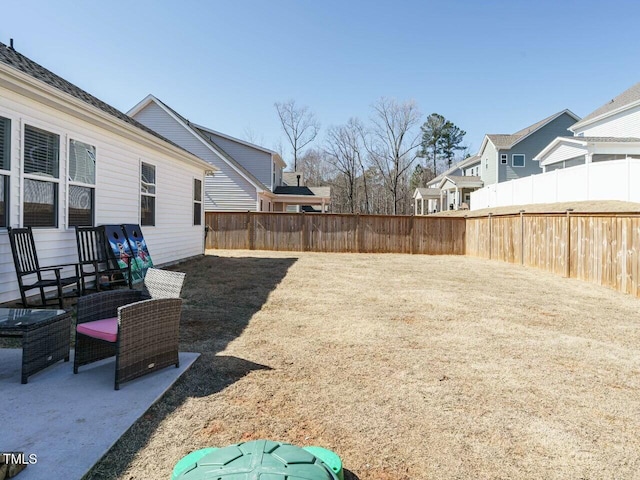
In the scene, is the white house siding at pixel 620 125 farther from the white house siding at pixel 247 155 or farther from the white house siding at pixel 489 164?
the white house siding at pixel 247 155

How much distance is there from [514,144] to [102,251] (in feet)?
96.1

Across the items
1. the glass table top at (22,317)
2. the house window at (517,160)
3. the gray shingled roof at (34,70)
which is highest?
the house window at (517,160)

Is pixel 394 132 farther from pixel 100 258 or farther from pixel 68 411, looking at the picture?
pixel 68 411

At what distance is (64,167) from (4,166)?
3.69 ft

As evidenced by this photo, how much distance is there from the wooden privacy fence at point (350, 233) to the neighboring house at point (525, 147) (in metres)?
15.7

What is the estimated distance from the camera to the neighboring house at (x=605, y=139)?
59.8ft

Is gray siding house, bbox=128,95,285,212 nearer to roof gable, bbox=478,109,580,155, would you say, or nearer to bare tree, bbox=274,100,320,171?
bare tree, bbox=274,100,320,171

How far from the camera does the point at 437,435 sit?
2379 mm

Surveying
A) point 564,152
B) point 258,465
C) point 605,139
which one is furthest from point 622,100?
point 258,465

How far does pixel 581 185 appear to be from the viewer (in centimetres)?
1531

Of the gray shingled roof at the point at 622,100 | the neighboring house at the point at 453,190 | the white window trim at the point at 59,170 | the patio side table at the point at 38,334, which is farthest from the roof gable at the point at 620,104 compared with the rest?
the patio side table at the point at 38,334

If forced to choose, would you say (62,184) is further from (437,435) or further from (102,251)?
(437,435)

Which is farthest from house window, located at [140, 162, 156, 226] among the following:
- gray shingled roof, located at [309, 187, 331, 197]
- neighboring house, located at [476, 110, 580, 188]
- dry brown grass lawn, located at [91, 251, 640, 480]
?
neighboring house, located at [476, 110, 580, 188]

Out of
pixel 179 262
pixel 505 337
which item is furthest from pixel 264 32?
pixel 505 337
